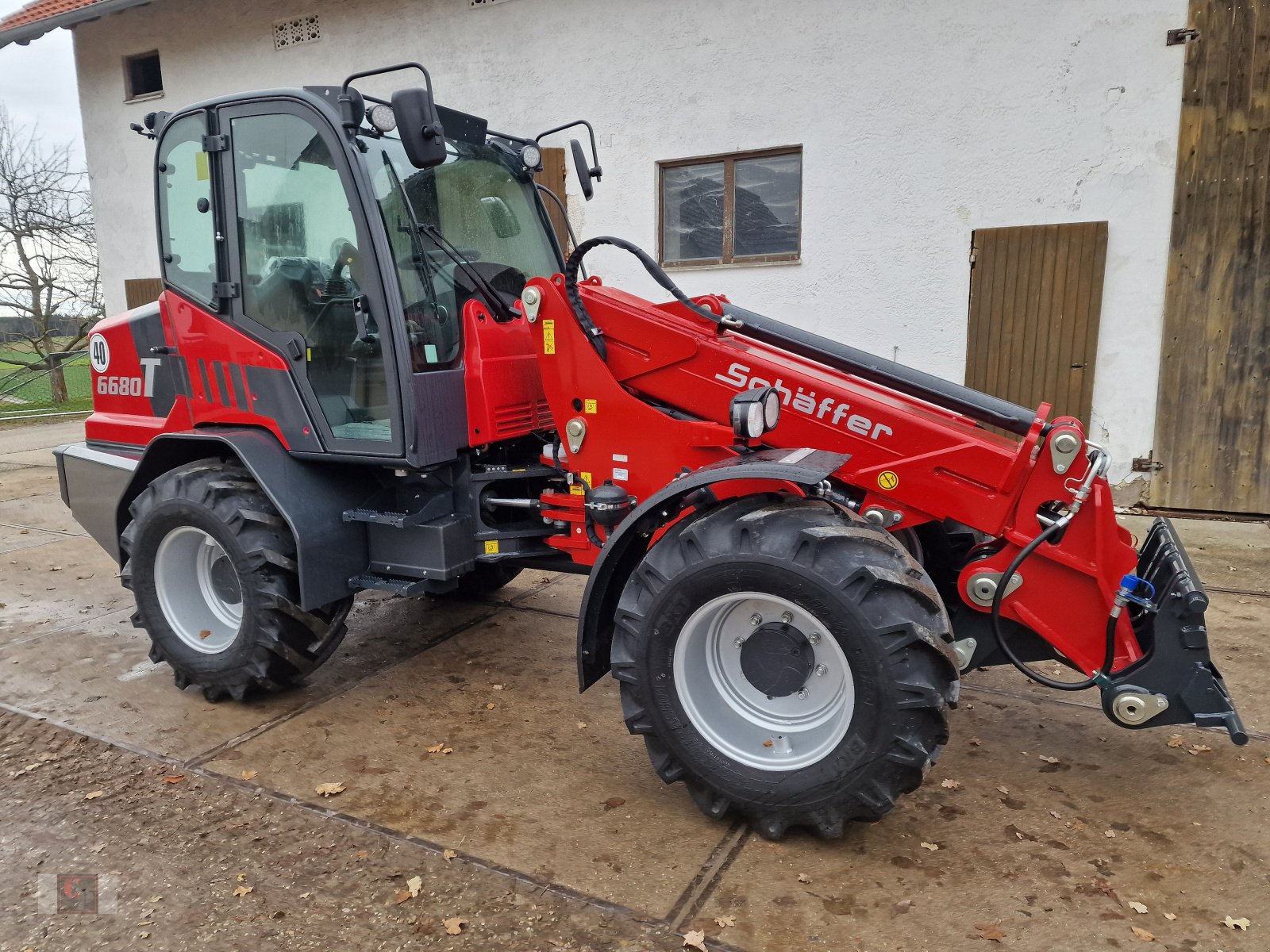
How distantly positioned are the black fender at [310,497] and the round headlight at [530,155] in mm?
1682

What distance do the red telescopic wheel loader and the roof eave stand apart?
828 centimetres

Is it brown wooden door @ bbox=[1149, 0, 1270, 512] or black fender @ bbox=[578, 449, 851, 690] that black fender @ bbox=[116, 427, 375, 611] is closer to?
black fender @ bbox=[578, 449, 851, 690]

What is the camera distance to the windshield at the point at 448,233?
3.55 m

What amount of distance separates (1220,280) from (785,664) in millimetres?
5939

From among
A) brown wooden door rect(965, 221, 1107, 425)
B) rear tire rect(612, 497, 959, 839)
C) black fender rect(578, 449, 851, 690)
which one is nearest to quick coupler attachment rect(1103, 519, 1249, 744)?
rear tire rect(612, 497, 959, 839)


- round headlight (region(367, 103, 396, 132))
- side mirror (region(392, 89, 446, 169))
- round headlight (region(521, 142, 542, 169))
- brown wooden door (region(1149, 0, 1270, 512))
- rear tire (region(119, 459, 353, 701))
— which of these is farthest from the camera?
brown wooden door (region(1149, 0, 1270, 512))

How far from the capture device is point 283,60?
1009 centimetres

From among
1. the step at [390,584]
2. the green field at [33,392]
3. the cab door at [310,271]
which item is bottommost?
the green field at [33,392]

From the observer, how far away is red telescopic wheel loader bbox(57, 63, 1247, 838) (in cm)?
276

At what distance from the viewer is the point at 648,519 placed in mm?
3078

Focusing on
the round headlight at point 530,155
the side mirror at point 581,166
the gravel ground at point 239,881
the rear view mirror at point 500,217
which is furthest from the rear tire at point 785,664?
the round headlight at point 530,155

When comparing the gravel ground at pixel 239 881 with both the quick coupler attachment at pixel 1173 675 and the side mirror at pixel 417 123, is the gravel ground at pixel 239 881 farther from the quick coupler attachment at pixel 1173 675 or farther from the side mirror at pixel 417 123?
the side mirror at pixel 417 123

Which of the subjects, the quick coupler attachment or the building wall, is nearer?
the quick coupler attachment

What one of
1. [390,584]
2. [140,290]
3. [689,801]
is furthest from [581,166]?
[140,290]
